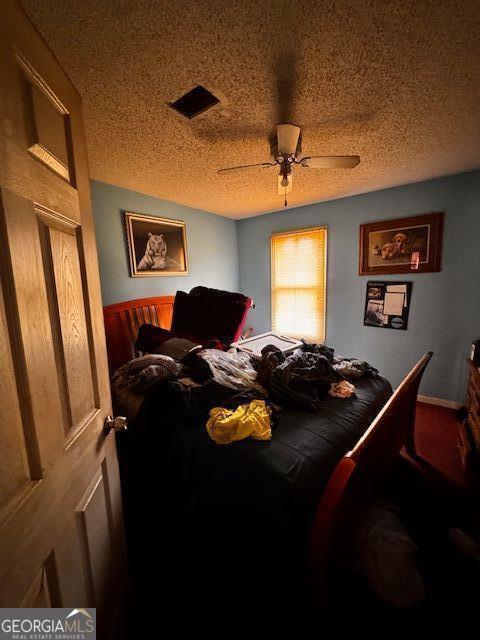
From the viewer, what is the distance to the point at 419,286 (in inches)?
115

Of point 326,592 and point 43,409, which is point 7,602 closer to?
point 43,409

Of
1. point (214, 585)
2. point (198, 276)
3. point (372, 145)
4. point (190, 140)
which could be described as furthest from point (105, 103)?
point (214, 585)

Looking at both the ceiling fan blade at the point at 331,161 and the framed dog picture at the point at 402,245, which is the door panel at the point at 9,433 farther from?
the framed dog picture at the point at 402,245

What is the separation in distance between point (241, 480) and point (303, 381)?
0.73 metres

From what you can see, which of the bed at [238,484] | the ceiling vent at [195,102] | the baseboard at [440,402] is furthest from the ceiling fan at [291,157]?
the baseboard at [440,402]

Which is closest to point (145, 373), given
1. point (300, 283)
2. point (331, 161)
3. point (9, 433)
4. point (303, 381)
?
point (303, 381)

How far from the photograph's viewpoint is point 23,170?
0.58 meters

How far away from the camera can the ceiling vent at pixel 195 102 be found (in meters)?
1.41

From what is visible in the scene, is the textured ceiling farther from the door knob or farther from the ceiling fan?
the door knob

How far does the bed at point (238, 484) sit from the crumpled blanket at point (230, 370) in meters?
0.35

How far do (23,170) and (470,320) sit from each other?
11.9 feet

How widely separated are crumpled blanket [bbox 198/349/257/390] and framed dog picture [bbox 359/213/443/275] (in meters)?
2.20

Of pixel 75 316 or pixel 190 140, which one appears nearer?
pixel 75 316

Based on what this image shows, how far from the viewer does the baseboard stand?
112 inches
